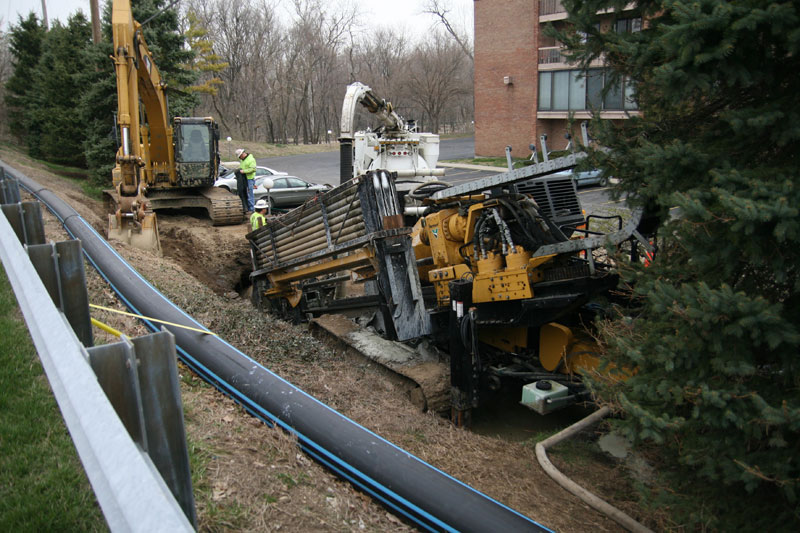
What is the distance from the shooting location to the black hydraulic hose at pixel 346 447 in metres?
3.70

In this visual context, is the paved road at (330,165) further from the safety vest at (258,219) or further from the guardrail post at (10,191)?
the guardrail post at (10,191)

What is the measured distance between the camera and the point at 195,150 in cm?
1655

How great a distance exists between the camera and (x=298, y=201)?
837 inches

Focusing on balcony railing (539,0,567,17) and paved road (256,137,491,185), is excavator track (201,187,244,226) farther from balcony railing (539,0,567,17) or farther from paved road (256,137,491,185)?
balcony railing (539,0,567,17)

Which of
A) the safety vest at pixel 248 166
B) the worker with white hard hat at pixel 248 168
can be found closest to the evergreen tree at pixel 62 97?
the worker with white hard hat at pixel 248 168

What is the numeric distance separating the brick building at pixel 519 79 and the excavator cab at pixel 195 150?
20.7 meters

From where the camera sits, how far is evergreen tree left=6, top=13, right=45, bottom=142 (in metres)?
32.9

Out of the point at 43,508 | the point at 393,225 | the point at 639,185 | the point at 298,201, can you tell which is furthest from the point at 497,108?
the point at 43,508

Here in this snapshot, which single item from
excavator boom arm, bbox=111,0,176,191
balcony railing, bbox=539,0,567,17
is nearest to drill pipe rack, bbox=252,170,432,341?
excavator boom arm, bbox=111,0,176,191

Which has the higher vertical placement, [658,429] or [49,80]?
[49,80]

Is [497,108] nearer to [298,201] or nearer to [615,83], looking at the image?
[298,201]

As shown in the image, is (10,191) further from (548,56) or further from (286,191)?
(548,56)

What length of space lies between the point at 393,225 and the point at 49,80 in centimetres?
2560

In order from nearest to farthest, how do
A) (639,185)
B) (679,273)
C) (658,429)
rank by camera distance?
(658,429) → (679,273) → (639,185)
